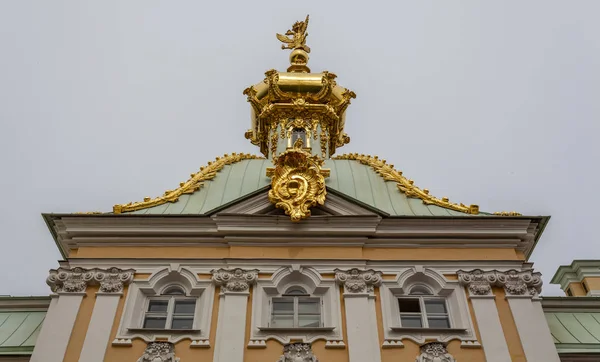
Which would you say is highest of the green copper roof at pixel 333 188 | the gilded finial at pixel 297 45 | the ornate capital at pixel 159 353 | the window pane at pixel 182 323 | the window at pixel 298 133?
the gilded finial at pixel 297 45

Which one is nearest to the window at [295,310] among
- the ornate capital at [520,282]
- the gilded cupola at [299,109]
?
the ornate capital at [520,282]

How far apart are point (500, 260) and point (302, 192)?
4934 mm

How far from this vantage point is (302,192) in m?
18.7

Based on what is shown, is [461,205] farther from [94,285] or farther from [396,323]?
[94,285]

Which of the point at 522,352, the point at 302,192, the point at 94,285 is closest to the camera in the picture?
the point at 522,352

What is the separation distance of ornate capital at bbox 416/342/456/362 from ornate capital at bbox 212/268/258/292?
4008 mm

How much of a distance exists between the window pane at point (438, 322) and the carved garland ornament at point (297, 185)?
380cm

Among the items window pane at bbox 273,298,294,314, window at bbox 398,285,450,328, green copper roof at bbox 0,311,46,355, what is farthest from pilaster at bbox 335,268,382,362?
green copper roof at bbox 0,311,46,355

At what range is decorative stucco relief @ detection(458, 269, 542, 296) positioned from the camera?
666 inches

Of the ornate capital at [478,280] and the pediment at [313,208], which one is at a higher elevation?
the pediment at [313,208]

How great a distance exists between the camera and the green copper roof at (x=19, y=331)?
16.9 meters

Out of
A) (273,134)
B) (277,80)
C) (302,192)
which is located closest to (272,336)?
(302,192)

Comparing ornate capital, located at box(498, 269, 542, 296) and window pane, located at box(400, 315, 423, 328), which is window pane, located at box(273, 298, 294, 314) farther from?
ornate capital, located at box(498, 269, 542, 296)

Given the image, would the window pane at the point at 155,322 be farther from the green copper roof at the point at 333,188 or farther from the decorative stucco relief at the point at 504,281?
the decorative stucco relief at the point at 504,281
